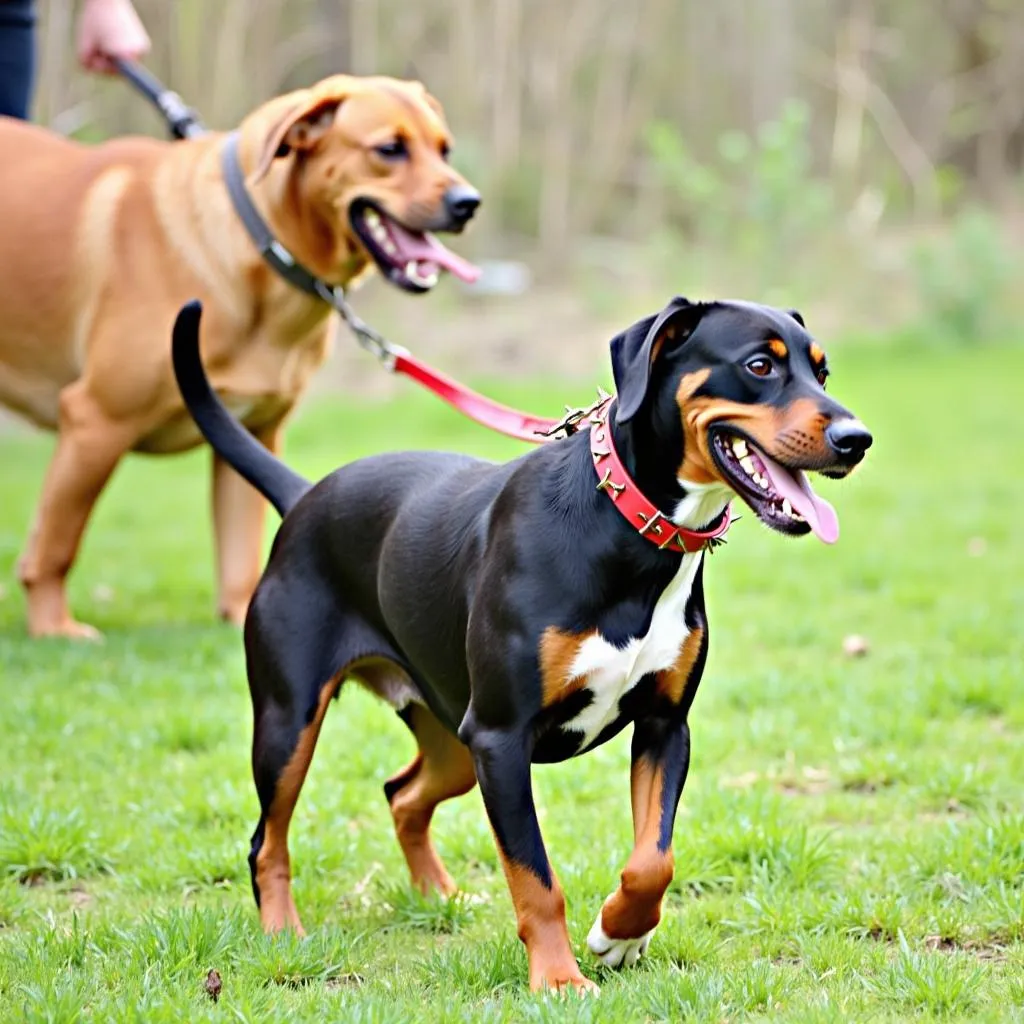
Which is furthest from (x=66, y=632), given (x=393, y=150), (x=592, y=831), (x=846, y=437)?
(x=846, y=437)

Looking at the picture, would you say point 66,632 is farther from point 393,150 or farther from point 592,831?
point 592,831

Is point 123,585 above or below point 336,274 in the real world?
below

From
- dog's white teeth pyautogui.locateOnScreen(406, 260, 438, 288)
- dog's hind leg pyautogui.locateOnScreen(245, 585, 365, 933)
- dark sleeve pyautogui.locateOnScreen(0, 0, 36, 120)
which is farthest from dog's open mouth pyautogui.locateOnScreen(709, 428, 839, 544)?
dark sleeve pyautogui.locateOnScreen(0, 0, 36, 120)

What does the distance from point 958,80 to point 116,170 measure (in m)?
17.1

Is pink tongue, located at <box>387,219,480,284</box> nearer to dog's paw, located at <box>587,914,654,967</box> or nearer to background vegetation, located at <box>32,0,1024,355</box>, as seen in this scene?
dog's paw, located at <box>587,914,654,967</box>

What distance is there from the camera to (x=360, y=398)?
1499 cm

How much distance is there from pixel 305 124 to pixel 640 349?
345 centimetres

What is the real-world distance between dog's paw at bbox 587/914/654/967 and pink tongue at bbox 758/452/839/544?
3.10ft

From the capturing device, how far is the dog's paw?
10.9ft

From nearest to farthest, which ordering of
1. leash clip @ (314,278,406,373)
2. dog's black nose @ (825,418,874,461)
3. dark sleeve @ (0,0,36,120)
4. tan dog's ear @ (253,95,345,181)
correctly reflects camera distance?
dog's black nose @ (825,418,874,461) < leash clip @ (314,278,406,373) < tan dog's ear @ (253,95,345,181) < dark sleeve @ (0,0,36,120)

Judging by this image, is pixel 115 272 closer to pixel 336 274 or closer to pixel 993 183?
pixel 336 274

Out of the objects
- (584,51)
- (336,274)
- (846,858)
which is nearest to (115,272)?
(336,274)

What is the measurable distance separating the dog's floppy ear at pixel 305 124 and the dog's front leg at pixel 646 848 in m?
3.47

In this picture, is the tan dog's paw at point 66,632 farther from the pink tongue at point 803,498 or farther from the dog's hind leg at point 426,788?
the pink tongue at point 803,498
